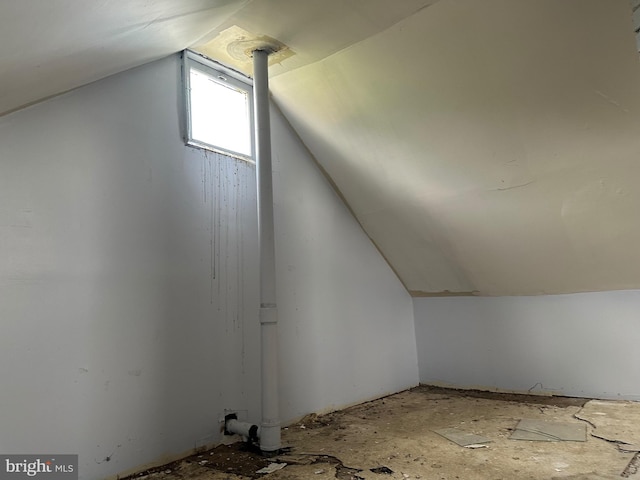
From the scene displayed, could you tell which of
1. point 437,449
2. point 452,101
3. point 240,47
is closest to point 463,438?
point 437,449

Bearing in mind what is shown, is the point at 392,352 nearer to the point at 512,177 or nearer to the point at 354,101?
the point at 512,177

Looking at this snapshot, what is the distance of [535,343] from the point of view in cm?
412

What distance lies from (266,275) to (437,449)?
1534mm

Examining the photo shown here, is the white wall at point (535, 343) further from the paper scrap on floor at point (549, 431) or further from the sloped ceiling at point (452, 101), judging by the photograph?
the paper scrap on floor at point (549, 431)

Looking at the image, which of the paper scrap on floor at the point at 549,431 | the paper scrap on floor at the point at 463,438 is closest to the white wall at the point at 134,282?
the paper scrap on floor at the point at 463,438

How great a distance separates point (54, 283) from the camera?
2230mm

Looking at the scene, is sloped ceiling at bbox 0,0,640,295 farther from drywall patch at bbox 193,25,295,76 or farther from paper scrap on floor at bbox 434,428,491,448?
paper scrap on floor at bbox 434,428,491,448

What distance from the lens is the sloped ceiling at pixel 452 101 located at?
199 centimetres

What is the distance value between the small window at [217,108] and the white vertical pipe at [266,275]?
0.44m

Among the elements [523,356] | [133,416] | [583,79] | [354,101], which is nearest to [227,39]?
[354,101]

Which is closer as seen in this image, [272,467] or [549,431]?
[272,467]

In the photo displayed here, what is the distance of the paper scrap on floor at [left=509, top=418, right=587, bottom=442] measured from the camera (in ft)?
9.30

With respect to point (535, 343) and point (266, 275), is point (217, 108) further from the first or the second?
point (535, 343)

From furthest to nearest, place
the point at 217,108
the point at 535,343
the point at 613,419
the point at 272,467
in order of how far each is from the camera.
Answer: the point at 535,343 → the point at 217,108 → the point at 613,419 → the point at 272,467
